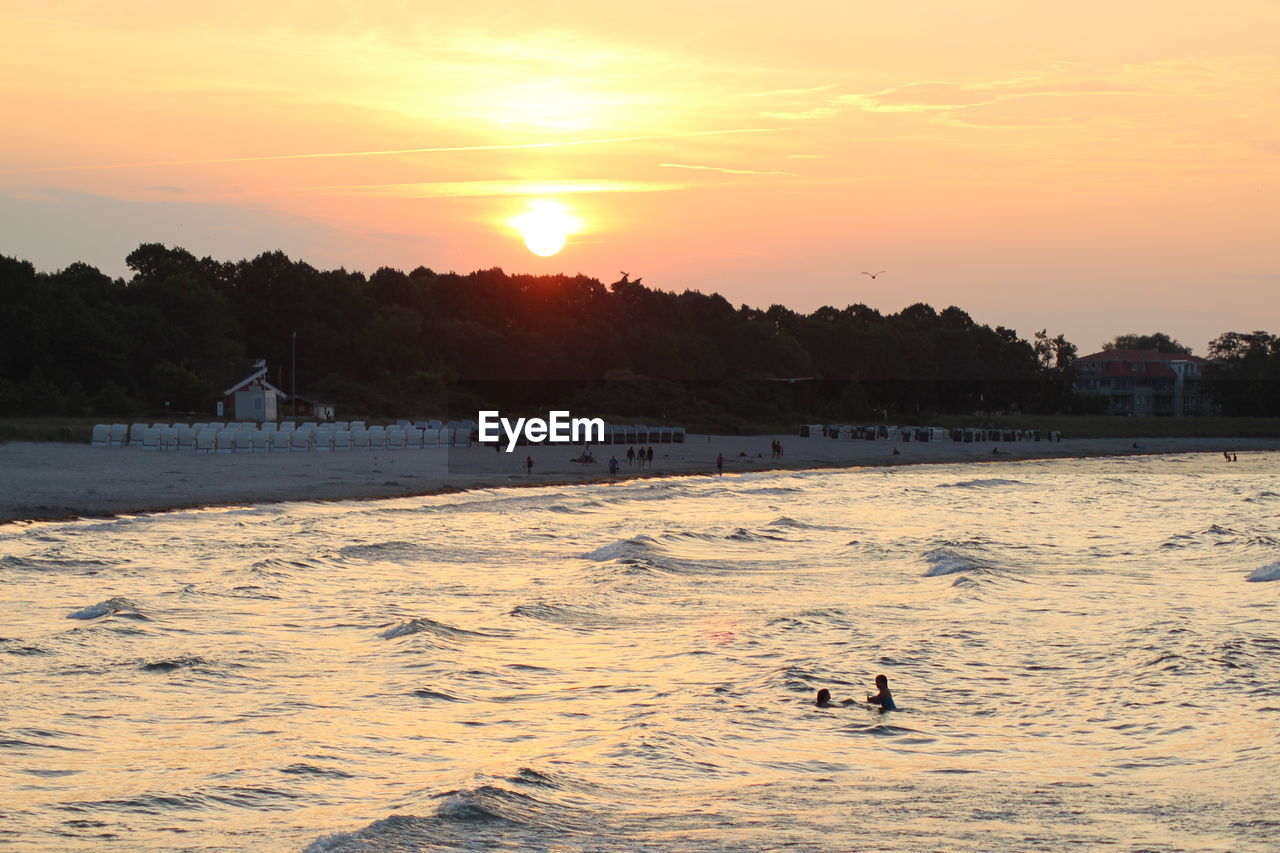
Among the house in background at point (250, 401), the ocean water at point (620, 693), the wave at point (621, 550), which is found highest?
the house in background at point (250, 401)

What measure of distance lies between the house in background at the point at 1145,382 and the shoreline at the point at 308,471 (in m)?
86.1

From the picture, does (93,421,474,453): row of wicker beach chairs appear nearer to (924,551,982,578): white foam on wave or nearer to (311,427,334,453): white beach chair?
(311,427,334,453): white beach chair

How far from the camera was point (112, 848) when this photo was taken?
399 inches

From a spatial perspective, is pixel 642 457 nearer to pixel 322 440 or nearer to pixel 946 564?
pixel 322 440

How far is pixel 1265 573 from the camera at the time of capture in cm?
2680

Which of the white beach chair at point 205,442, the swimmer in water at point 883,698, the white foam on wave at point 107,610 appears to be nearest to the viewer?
the swimmer in water at point 883,698

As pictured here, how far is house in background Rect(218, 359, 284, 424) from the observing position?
6950cm

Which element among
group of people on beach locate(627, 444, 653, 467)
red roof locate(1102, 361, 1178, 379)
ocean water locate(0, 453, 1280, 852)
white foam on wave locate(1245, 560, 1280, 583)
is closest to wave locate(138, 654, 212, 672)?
ocean water locate(0, 453, 1280, 852)

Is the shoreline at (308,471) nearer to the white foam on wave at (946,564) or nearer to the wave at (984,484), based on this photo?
the wave at (984,484)

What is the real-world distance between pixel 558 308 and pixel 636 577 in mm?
82617

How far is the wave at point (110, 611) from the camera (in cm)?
1883

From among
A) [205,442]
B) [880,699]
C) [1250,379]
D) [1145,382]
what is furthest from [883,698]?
[1145,382]

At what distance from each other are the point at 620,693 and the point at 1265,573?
17.6 meters

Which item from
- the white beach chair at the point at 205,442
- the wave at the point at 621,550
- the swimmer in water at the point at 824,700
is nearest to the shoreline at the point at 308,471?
the white beach chair at the point at 205,442
